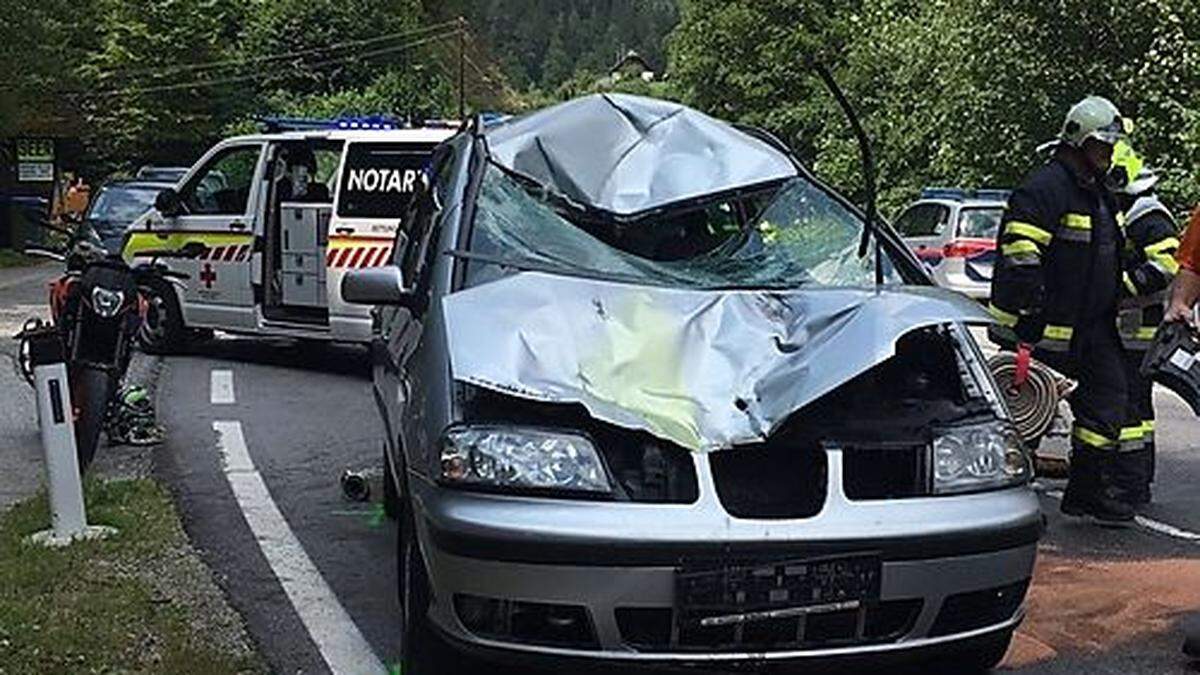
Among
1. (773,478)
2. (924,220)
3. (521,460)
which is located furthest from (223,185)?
(924,220)

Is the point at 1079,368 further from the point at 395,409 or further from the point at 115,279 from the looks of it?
the point at 115,279

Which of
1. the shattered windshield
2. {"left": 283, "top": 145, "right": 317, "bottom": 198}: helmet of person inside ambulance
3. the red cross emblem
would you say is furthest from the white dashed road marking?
the shattered windshield

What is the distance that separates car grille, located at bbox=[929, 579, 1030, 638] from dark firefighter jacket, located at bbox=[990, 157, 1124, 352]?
2798 millimetres

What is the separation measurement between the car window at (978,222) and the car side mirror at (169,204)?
11.2 metres

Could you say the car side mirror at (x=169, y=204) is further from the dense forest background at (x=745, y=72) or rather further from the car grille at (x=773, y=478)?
the car grille at (x=773, y=478)

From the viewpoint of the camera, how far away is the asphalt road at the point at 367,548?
5.45 m

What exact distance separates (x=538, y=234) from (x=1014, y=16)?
21.5 metres

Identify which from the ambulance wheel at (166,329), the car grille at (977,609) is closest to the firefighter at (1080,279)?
the car grille at (977,609)

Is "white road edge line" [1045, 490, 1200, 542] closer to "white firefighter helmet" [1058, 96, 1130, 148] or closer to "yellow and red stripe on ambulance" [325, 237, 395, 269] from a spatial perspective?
"white firefighter helmet" [1058, 96, 1130, 148]

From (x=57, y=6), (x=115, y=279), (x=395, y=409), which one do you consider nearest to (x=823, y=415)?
(x=395, y=409)

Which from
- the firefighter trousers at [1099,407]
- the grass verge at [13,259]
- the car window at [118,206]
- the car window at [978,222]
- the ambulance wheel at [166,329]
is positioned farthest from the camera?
the grass verge at [13,259]

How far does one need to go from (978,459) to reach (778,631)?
31.9 inches

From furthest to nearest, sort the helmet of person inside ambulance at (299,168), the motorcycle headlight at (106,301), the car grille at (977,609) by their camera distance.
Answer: the helmet of person inside ambulance at (299,168) → the motorcycle headlight at (106,301) → the car grille at (977,609)

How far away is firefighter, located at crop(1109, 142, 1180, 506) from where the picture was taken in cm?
728
